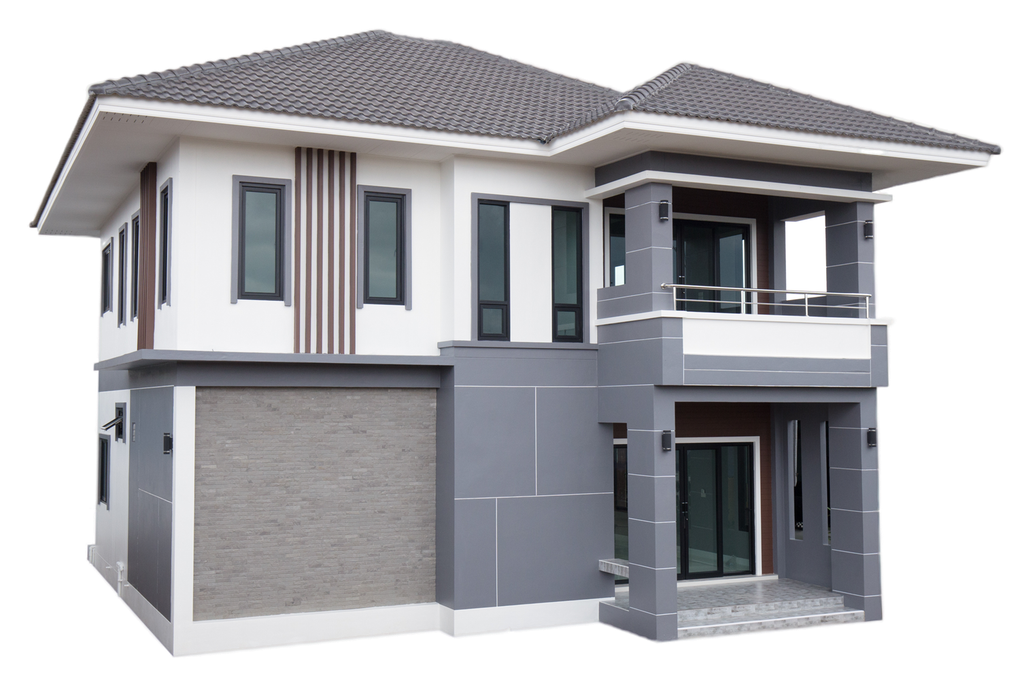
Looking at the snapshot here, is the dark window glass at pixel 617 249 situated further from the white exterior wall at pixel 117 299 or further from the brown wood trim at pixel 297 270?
the white exterior wall at pixel 117 299

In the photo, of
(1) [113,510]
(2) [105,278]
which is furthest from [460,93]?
(1) [113,510]

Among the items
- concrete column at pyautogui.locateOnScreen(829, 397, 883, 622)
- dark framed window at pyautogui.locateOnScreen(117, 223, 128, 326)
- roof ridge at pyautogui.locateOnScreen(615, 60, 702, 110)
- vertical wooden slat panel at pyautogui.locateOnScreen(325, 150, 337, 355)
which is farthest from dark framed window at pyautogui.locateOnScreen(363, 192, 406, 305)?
concrete column at pyautogui.locateOnScreen(829, 397, 883, 622)

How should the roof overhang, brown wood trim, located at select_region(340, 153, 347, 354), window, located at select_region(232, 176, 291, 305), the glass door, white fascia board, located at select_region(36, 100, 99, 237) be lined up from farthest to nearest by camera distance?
the glass door → brown wood trim, located at select_region(340, 153, 347, 354) → window, located at select_region(232, 176, 291, 305) → white fascia board, located at select_region(36, 100, 99, 237) → the roof overhang

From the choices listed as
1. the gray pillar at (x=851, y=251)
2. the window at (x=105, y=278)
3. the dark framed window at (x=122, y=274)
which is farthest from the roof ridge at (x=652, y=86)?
the window at (x=105, y=278)

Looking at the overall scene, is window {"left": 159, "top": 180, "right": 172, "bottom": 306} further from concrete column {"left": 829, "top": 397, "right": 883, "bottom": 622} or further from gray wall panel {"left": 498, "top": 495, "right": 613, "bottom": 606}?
concrete column {"left": 829, "top": 397, "right": 883, "bottom": 622}

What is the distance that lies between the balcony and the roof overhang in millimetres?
1628

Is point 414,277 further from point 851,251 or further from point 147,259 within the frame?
point 851,251

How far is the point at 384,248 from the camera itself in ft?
42.0

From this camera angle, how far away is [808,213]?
14.7 metres

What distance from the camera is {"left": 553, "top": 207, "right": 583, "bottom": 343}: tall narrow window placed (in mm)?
13406

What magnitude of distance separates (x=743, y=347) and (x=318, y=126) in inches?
220

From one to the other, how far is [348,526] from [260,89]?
5.14 meters

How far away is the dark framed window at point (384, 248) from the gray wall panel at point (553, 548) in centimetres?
293

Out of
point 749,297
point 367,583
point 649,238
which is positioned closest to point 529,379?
point 649,238
